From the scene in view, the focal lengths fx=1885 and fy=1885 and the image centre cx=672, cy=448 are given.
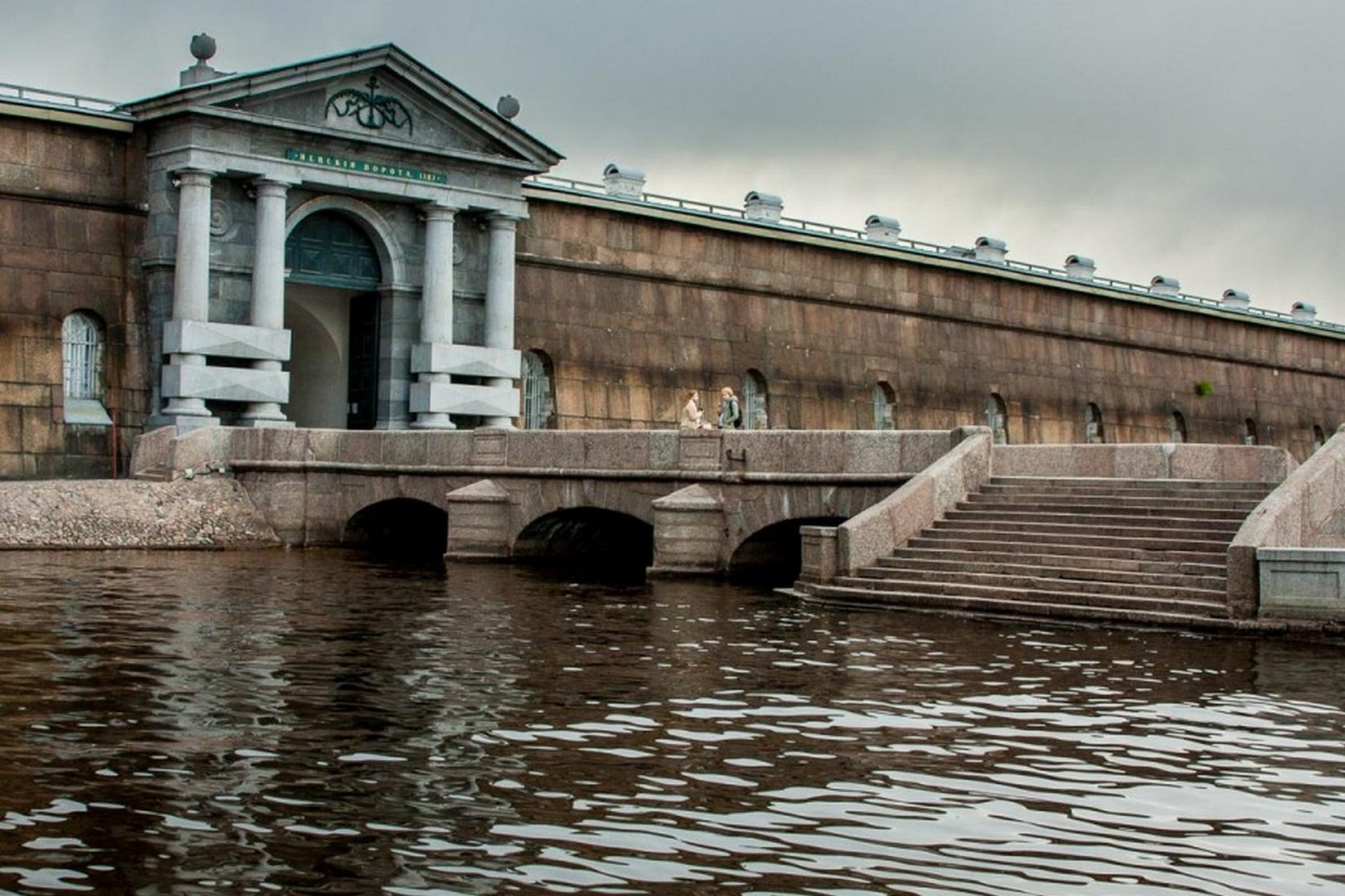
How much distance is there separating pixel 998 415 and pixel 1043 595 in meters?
30.9

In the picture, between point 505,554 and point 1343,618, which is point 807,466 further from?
point 1343,618

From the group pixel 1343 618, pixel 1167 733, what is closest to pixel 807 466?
pixel 1343 618

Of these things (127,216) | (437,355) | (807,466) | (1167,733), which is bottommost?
(1167,733)

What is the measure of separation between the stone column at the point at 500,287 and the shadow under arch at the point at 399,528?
4.05m

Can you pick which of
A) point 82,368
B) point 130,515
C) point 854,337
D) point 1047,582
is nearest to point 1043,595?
point 1047,582

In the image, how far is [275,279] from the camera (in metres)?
34.7

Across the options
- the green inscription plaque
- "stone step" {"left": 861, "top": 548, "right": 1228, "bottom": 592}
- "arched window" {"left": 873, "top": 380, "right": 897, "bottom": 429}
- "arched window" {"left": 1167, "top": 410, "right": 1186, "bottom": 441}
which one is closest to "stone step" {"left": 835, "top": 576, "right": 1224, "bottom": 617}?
"stone step" {"left": 861, "top": 548, "right": 1228, "bottom": 592}

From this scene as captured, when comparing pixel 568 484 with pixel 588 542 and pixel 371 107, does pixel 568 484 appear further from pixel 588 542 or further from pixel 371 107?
pixel 371 107

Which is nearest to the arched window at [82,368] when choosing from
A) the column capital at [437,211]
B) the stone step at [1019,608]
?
the column capital at [437,211]

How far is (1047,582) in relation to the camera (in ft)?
70.5

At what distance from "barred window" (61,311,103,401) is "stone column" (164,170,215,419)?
1.72 metres

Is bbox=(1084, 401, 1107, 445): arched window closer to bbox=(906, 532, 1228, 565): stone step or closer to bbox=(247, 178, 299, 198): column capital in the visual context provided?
bbox=(247, 178, 299, 198): column capital

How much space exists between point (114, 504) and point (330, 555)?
3.53m

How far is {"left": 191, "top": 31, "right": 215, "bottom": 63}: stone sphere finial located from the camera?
3425 centimetres
